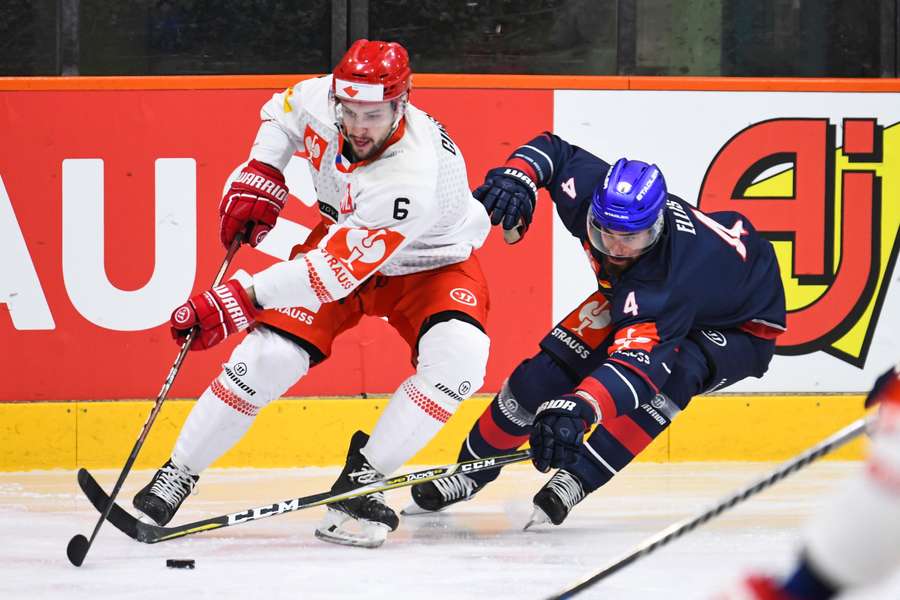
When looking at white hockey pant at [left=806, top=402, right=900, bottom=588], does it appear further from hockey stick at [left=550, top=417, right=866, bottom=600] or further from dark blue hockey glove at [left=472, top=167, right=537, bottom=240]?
dark blue hockey glove at [left=472, top=167, right=537, bottom=240]

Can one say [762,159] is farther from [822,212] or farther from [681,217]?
[681,217]

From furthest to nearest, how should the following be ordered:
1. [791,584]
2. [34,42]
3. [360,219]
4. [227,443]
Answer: [34,42] → [227,443] → [360,219] → [791,584]

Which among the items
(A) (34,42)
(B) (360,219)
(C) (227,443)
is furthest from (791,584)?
(A) (34,42)

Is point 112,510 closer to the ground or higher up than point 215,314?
closer to the ground

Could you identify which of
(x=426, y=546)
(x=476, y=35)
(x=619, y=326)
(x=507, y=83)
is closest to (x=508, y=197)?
(x=619, y=326)

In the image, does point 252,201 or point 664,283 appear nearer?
point 664,283

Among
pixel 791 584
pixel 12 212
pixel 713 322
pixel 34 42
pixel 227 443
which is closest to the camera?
pixel 791 584

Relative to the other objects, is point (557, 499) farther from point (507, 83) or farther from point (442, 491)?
point (507, 83)

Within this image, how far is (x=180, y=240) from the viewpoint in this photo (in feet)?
14.3

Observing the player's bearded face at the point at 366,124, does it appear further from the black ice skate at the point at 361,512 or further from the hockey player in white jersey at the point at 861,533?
the hockey player in white jersey at the point at 861,533

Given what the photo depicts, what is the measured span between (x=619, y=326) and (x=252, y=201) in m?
0.91

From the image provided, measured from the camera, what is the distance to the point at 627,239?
128 inches

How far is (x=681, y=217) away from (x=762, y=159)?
119cm

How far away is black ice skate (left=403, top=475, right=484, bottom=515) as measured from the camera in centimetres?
359
